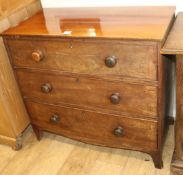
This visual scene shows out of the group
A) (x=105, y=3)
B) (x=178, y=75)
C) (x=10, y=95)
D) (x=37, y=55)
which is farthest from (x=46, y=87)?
(x=178, y=75)

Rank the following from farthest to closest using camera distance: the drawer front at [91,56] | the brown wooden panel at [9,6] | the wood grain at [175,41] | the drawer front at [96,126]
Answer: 1. the brown wooden panel at [9,6]
2. the drawer front at [96,126]
3. the drawer front at [91,56]
4. the wood grain at [175,41]

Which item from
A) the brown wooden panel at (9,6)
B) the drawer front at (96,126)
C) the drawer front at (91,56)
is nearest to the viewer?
the drawer front at (91,56)

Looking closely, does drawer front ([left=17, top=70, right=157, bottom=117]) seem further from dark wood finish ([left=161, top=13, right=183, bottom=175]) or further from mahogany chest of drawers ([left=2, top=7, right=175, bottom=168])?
dark wood finish ([left=161, top=13, right=183, bottom=175])

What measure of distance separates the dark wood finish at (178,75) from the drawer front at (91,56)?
8cm

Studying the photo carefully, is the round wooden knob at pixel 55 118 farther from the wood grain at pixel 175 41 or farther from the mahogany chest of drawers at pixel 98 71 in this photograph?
the wood grain at pixel 175 41

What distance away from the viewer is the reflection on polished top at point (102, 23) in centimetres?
119

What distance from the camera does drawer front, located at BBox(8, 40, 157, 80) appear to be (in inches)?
46.3

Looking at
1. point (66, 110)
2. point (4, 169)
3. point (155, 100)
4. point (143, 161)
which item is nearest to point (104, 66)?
point (155, 100)

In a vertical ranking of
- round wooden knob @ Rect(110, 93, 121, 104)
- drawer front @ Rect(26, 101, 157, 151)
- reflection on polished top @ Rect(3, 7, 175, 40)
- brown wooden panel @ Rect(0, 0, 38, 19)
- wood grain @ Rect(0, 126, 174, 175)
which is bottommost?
wood grain @ Rect(0, 126, 174, 175)

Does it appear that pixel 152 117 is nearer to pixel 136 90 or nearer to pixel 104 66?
pixel 136 90

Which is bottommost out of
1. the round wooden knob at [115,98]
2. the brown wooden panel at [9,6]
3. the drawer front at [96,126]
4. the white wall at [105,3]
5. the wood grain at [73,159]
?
the wood grain at [73,159]

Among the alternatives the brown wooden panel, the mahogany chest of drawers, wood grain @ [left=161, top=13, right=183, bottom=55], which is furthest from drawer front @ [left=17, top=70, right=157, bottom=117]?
the brown wooden panel

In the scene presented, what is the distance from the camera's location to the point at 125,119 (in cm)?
141

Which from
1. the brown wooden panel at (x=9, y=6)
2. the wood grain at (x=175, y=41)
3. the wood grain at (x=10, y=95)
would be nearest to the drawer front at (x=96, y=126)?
the wood grain at (x=10, y=95)
